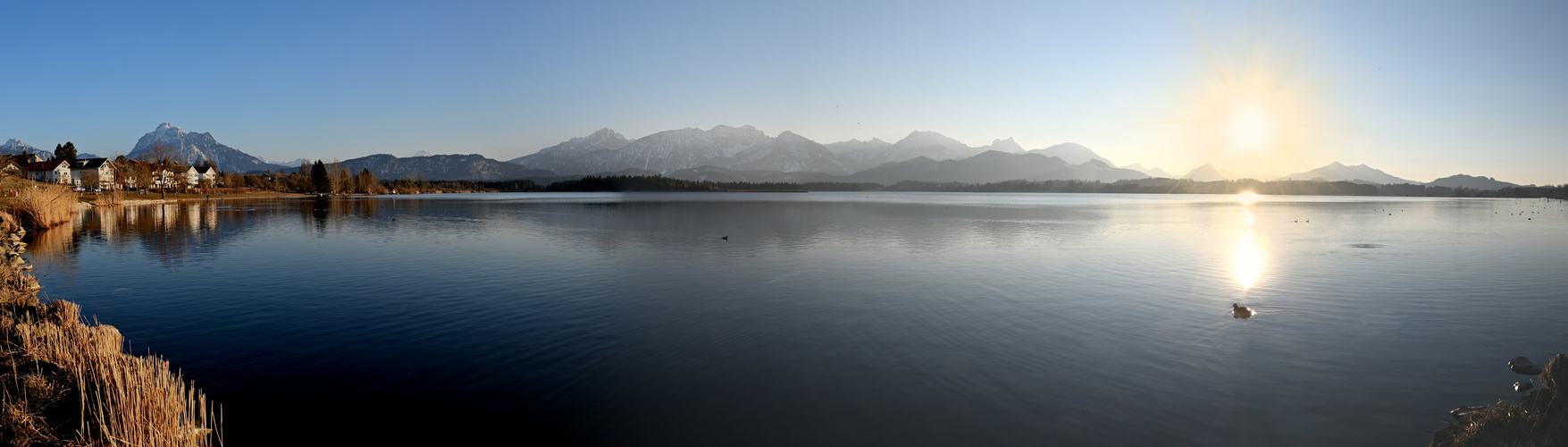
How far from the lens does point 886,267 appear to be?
23.7m

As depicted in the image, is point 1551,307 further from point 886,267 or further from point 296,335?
point 296,335

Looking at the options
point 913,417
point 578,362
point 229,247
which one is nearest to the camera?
point 913,417

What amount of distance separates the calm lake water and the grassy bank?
126cm

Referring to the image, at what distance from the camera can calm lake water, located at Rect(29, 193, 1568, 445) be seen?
28.4 feet

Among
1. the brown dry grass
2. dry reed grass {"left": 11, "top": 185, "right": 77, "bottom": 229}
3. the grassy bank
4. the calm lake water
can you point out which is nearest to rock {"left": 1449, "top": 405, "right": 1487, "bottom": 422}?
the calm lake water

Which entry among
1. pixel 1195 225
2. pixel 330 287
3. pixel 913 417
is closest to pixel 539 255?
pixel 330 287

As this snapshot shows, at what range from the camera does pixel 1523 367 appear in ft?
35.5

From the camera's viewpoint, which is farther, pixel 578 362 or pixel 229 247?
pixel 229 247

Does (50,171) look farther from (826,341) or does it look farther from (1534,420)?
(1534,420)

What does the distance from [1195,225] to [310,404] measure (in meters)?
53.5

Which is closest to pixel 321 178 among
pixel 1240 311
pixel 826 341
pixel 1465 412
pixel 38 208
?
pixel 38 208

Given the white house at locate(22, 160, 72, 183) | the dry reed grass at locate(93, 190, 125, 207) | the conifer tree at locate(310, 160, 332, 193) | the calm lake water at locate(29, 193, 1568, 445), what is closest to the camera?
the calm lake water at locate(29, 193, 1568, 445)

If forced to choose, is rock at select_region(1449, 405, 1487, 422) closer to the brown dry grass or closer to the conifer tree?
the brown dry grass

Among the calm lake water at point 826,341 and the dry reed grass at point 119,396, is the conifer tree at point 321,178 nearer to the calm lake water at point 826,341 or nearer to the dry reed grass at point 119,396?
the calm lake water at point 826,341
